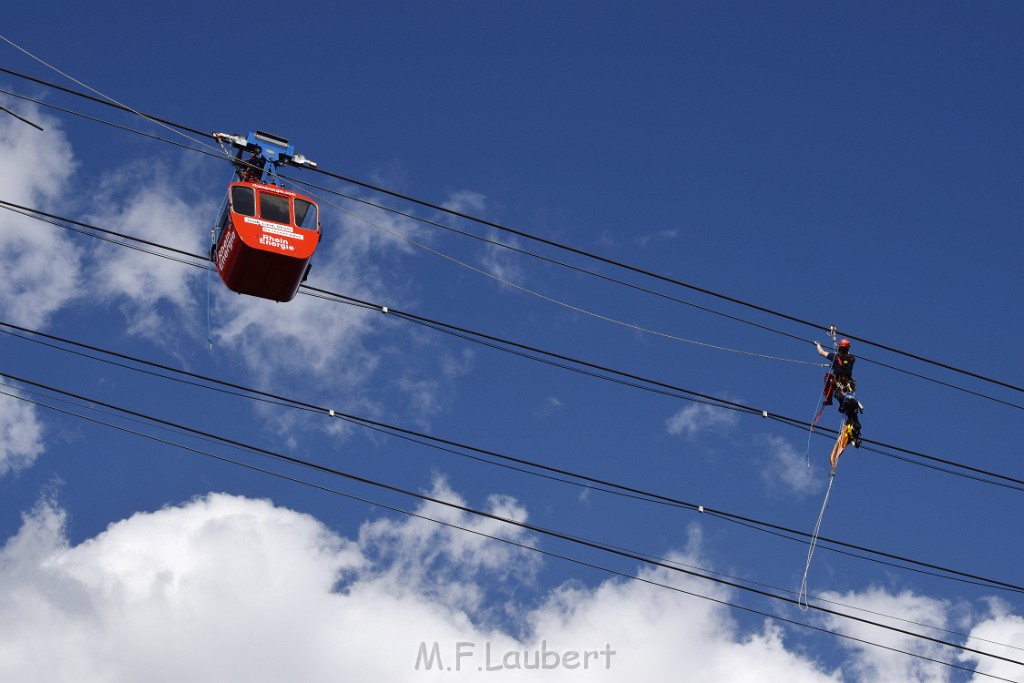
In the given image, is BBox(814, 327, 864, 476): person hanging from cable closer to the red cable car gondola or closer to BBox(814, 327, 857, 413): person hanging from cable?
BBox(814, 327, 857, 413): person hanging from cable

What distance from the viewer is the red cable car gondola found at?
2453cm

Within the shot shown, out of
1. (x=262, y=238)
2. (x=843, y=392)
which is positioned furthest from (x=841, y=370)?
(x=262, y=238)

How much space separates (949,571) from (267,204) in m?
13.2

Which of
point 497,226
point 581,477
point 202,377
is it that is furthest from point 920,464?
point 202,377

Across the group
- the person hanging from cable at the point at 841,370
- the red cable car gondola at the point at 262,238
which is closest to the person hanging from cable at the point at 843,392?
the person hanging from cable at the point at 841,370

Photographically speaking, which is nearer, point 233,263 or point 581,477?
point 581,477

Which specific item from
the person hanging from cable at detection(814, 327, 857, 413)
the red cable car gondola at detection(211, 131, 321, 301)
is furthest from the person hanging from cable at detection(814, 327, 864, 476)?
the red cable car gondola at detection(211, 131, 321, 301)

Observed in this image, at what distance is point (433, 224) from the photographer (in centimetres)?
2353

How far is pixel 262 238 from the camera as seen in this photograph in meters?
24.5

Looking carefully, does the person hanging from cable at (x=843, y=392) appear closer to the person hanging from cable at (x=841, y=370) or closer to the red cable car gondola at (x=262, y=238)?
the person hanging from cable at (x=841, y=370)

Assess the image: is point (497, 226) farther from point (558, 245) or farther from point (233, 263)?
point (233, 263)

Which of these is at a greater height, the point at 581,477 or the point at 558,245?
the point at 558,245

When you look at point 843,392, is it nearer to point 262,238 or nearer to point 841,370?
point 841,370

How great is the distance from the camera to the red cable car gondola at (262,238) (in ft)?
80.5
